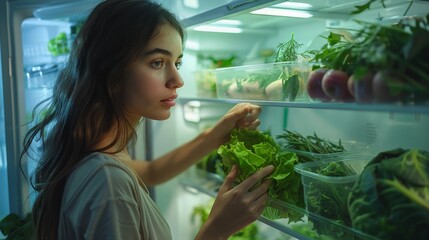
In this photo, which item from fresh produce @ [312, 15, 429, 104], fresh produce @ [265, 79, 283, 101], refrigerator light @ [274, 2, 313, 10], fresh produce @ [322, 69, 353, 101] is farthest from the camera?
refrigerator light @ [274, 2, 313, 10]

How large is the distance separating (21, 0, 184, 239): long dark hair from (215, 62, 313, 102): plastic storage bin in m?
0.37

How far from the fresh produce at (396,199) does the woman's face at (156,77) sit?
2.08 ft

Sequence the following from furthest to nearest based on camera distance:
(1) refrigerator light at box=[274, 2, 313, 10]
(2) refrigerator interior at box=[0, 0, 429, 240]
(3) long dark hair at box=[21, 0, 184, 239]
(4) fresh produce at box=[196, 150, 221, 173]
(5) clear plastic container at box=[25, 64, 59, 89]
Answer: (4) fresh produce at box=[196, 150, 221, 173]
(5) clear plastic container at box=[25, 64, 59, 89]
(2) refrigerator interior at box=[0, 0, 429, 240]
(1) refrigerator light at box=[274, 2, 313, 10]
(3) long dark hair at box=[21, 0, 184, 239]

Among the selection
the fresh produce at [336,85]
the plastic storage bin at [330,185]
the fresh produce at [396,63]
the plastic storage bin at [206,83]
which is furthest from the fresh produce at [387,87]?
the plastic storage bin at [206,83]

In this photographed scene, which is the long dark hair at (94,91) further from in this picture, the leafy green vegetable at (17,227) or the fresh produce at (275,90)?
the leafy green vegetable at (17,227)

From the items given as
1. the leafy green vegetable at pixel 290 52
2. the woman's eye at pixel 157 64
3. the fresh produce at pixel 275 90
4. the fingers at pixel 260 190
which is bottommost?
the fingers at pixel 260 190

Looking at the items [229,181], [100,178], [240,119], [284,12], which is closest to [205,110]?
[240,119]

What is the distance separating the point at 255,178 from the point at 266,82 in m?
0.35

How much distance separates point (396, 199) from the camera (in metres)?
0.75

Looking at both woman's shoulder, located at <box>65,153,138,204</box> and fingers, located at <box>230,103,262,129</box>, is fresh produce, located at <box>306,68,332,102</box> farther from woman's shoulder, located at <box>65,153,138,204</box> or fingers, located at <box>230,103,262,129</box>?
woman's shoulder, located at <box>65,153,138,204</box>

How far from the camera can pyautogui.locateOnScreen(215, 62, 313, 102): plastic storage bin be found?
1.09 metres

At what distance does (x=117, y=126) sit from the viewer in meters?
1.14

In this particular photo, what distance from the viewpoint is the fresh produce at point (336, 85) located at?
844mm

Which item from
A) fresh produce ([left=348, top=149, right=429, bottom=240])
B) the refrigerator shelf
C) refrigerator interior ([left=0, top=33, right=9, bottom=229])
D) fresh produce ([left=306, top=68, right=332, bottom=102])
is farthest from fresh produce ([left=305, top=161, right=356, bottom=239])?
refrigerator interior ([left=0, top=33, right=9, bottom=229])
